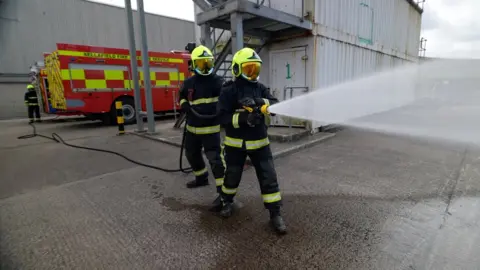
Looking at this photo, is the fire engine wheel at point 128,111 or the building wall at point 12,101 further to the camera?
the building wall at point 12,101

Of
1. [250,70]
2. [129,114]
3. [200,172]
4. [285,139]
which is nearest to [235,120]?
[250,70]

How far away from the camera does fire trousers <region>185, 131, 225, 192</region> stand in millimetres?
2967

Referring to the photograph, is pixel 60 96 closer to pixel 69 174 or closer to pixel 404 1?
pixel 69 174

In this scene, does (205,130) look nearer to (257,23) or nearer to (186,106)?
(186,106)

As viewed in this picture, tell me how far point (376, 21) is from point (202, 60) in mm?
7764

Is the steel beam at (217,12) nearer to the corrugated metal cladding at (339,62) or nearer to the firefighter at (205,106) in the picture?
the firefighter at (205,106)

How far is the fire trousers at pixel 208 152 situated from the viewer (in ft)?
9.73

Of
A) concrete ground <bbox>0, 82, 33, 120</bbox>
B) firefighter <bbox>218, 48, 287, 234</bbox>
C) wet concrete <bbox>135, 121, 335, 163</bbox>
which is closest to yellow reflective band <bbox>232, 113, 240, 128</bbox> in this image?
firefighter <bbox>218, 48, 287, 234</bbox>

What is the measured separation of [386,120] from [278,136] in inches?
208

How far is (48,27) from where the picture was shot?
44.8 feet

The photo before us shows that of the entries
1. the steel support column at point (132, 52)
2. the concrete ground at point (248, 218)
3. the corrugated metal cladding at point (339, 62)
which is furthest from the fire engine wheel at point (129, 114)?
the corrugated metal cladding at point (339, 62)

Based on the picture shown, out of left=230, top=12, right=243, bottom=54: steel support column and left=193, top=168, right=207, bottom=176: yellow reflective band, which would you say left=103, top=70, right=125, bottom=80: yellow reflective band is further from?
left=193, top=168, right=207, bottom=176: yellow reflective band

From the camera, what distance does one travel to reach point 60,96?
336 inches

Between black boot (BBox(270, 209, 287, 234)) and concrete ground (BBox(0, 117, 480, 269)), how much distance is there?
0.24ft
